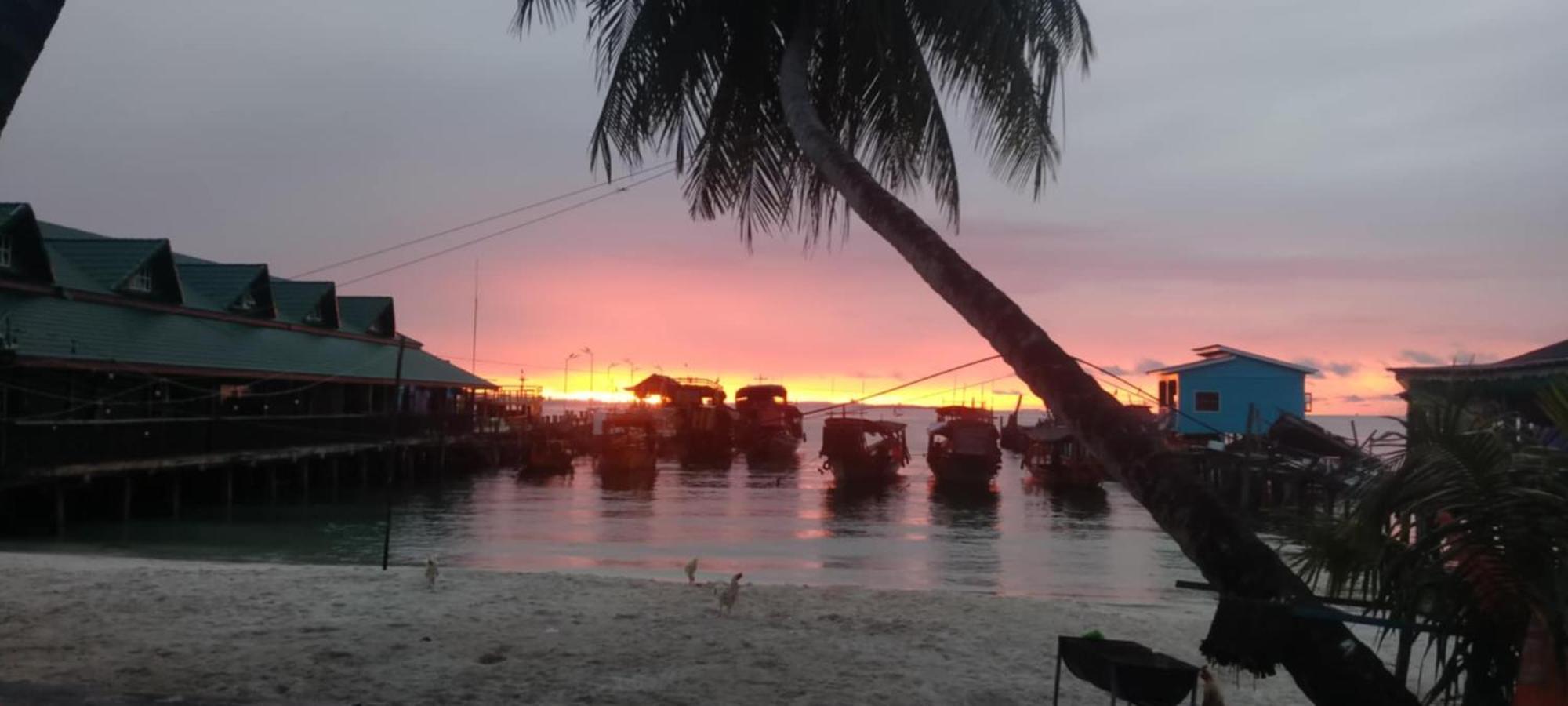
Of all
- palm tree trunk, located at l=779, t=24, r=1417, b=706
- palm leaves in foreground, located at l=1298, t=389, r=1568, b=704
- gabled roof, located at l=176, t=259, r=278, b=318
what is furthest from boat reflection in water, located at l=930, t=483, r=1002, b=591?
gabled roof, located at l=176, t=259, r=278, b=318

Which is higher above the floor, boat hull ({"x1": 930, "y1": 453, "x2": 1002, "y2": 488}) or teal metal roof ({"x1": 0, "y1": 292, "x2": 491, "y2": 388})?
teal metal roof ({"x1": 0, "y1": 292, "x2": 491, "y2": 388})

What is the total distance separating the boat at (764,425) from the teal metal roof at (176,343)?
37.7 meters

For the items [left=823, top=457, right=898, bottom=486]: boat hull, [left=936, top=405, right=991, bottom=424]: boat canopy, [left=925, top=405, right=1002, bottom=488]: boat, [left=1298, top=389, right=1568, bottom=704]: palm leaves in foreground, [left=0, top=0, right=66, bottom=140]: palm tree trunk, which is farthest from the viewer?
[left=936, top=405, right=991, bottom=424]: boat canopy

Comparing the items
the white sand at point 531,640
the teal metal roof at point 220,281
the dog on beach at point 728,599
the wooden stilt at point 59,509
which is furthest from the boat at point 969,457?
the dog on beach at point 728,599

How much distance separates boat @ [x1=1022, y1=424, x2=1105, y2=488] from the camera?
58.7 meters

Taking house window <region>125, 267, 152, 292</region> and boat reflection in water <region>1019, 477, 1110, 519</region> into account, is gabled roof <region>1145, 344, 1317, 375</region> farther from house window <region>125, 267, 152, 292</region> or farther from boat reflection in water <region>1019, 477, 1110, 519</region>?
house window <region>125, 267, 152, 292</region>

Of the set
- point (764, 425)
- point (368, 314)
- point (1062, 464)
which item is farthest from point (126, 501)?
point (764, 425)

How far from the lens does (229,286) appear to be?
125 ft

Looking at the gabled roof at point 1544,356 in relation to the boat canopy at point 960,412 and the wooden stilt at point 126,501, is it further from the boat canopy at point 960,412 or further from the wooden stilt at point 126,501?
→ the boat canopy at point 960,412

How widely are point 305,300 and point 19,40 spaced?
42.3 m

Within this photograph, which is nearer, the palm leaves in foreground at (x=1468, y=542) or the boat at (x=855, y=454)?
the palm leaves in foreground at (x=1468, y=542)

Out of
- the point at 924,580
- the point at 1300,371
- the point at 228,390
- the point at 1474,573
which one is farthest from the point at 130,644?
the point at 1300,371

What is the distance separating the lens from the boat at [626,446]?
61406mm

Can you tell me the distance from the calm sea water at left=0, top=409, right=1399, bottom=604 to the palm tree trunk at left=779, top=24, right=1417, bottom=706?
1296 cm
